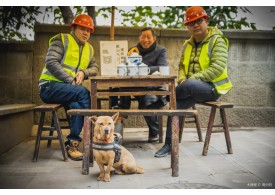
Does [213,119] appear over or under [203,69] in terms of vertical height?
under

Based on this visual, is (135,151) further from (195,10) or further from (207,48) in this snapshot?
(195,10)

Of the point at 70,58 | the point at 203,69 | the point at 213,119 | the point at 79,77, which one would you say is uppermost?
the point at 70,58

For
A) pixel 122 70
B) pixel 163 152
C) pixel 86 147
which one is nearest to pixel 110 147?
pixel 86 147

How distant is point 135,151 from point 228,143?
124cm

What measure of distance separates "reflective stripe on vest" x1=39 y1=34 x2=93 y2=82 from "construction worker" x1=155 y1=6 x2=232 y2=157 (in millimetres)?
1367

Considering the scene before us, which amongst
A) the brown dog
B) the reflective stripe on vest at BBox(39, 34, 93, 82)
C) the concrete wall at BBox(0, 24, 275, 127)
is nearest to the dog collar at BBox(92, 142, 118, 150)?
the brown dog

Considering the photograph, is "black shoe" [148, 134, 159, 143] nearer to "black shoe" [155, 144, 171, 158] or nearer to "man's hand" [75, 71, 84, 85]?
"black shoe" [155, 144, 171, 158]

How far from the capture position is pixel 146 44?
15.9 feet

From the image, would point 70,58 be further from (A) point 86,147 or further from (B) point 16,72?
(B) point 16,72

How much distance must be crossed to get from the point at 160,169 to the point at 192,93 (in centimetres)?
113

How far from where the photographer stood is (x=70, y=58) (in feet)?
14.0

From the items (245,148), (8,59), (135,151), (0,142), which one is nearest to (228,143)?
(245,148)

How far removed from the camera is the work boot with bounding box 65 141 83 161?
3.89 m

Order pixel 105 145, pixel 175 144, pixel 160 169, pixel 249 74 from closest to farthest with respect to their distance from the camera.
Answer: pixel 105 145 → pixel 175 144 → pixel 160 169 → pixel 249 74
